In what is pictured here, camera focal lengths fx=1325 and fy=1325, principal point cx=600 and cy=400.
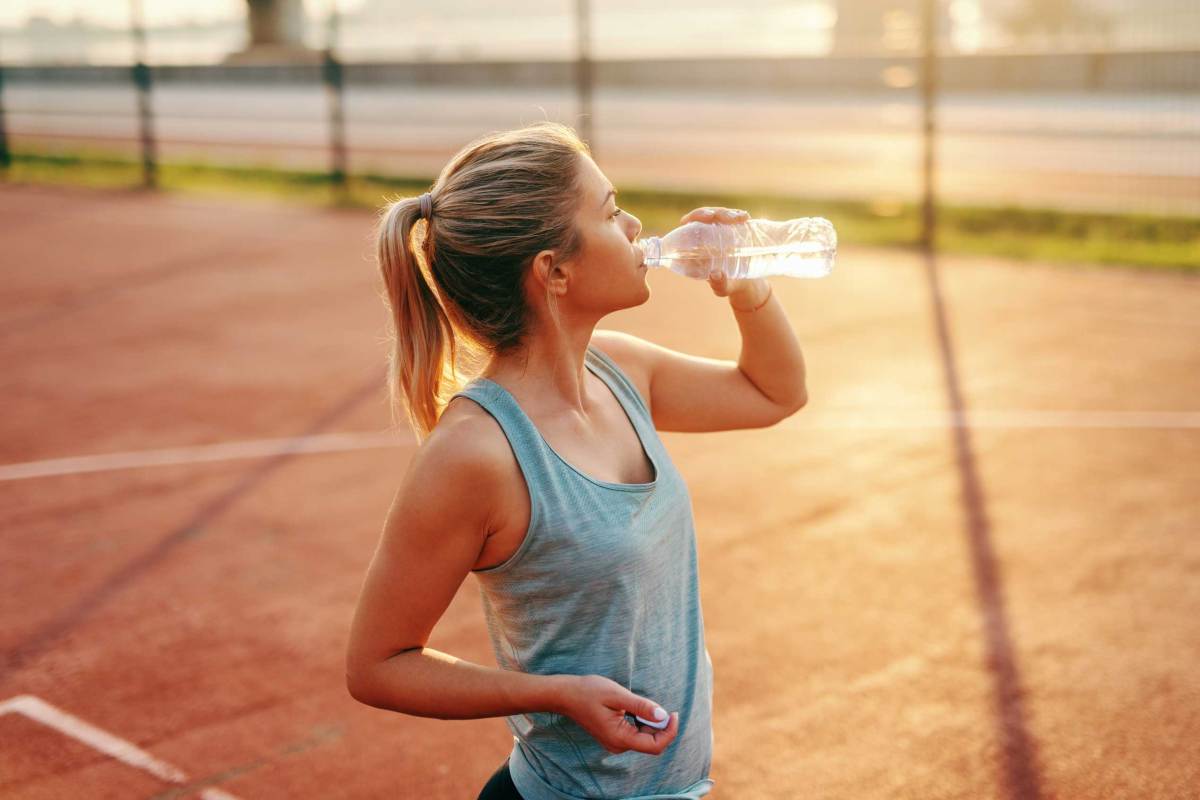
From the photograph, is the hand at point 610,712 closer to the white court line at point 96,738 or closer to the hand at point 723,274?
the hand at point 723,274

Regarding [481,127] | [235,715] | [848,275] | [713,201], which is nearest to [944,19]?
[713,201]

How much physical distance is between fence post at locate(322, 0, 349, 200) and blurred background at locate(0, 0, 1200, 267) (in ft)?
0.12

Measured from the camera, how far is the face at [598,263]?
2.23 m

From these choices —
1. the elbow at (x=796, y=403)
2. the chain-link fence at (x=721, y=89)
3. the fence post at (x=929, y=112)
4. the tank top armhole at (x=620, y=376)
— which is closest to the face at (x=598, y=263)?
the tank top armhole at (x=620, y=376)

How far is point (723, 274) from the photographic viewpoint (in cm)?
246

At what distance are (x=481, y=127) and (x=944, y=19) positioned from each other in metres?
7.57

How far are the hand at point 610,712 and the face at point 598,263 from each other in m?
0.64

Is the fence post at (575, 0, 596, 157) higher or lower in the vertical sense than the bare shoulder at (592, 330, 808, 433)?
higher

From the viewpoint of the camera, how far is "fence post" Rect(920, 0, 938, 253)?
12570mm

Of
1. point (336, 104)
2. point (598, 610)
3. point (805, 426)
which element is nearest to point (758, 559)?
point (805, 426)

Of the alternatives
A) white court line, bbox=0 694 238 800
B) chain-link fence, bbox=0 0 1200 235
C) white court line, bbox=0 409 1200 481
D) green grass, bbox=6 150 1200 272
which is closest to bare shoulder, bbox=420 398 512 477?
white court line, bbox=0 694 238 800

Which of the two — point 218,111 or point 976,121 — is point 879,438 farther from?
point 218,111

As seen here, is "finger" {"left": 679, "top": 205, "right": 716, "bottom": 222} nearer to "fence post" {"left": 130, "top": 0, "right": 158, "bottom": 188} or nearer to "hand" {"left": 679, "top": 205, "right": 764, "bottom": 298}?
"hand" {"left": 679, "top": 205, "right": 764, "bottom": 298}

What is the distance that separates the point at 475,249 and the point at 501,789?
0.96 m
